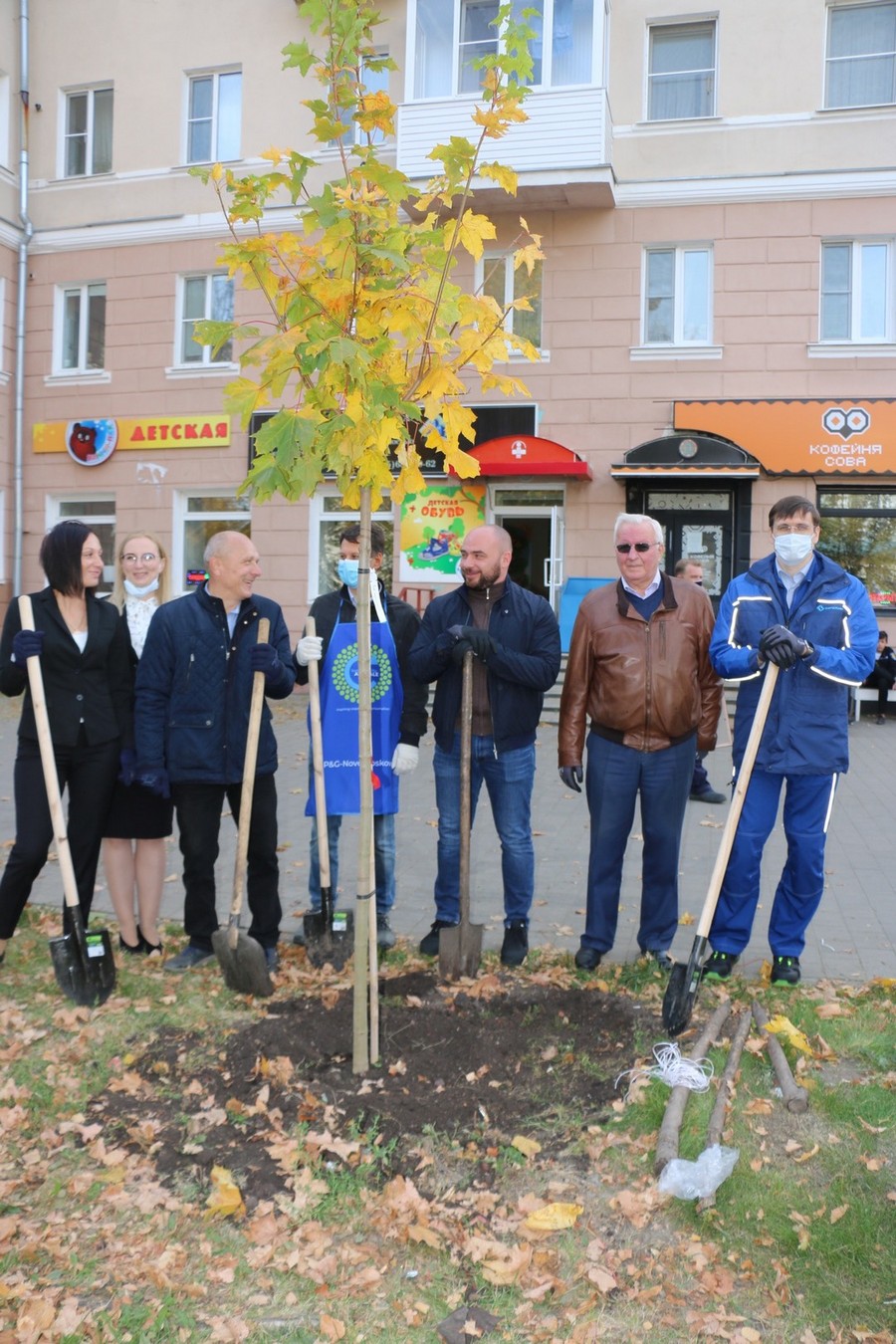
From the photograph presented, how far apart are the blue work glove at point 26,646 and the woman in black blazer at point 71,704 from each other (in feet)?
0.17

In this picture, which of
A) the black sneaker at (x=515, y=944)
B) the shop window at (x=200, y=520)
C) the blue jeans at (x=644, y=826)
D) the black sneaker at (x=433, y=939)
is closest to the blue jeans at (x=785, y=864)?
the blue jeans at (x=644, y=826)

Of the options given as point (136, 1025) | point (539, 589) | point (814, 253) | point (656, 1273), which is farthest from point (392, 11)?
point (656, 1273)

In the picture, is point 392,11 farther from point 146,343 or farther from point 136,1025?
point 136,1025

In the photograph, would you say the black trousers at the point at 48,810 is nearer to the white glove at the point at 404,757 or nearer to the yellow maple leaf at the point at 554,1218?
the white glove at the point at 404,757

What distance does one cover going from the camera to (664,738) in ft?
15.5

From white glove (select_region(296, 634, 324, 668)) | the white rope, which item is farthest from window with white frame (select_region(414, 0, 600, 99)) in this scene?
the white rope

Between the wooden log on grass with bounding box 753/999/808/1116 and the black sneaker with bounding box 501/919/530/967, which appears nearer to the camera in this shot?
the wooden log on grass with bounding box 753/999/808/1116

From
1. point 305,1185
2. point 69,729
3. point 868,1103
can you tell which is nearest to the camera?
point 305,1185

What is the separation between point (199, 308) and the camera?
53.5ft

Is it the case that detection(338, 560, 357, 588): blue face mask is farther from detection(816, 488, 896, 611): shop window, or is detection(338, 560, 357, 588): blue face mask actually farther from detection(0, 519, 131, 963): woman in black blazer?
detection(816, 488, 896, 611): shop window

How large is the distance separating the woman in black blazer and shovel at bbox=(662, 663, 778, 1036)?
2.53m

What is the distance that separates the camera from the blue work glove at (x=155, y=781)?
4.55 meters

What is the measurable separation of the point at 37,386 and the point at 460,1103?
52.6 ft

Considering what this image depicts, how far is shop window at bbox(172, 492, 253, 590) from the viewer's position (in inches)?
633
